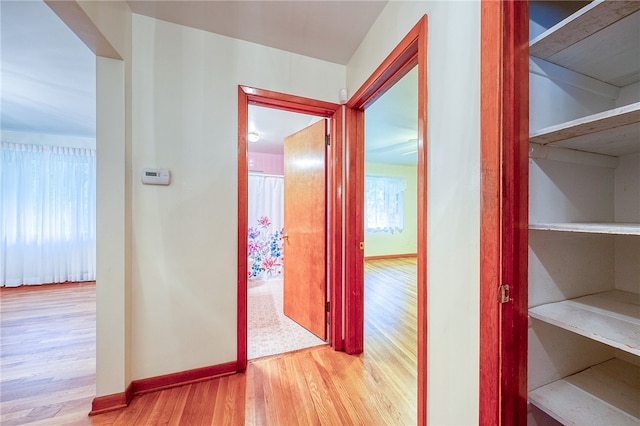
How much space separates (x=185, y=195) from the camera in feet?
5.09

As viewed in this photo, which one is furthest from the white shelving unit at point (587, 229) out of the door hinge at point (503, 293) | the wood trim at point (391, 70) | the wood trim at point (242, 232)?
the wood trim at point (242, 232)

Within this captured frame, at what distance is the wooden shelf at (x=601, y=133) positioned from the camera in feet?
1.97

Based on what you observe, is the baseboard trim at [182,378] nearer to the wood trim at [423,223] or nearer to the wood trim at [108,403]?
the wood trim at [108,403]

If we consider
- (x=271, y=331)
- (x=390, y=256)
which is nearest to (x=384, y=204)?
(x=390, y=256)

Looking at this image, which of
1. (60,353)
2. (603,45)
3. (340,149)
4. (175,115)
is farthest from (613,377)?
(60,353)

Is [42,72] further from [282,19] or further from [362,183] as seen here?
[362,183]

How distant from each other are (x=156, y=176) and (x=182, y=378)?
1349 mm

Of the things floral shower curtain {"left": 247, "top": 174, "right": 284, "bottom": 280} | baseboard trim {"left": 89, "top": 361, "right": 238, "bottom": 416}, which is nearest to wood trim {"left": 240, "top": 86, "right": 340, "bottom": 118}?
baseboard trim {"left": 89, "top": 361, "right": 238, "bottom": 416}

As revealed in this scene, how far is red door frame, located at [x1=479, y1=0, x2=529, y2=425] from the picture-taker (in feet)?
2.32

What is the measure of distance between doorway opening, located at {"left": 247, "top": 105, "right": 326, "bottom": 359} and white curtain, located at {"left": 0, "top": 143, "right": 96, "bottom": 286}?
102 inches

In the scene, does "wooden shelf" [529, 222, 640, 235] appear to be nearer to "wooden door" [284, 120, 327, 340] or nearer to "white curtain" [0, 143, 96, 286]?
"wooden door" [284, 120, 327, 340]

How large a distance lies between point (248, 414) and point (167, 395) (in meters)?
0.57

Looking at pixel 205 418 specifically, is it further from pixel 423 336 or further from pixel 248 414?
pixel 423 336

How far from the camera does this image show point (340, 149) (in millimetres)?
1898
